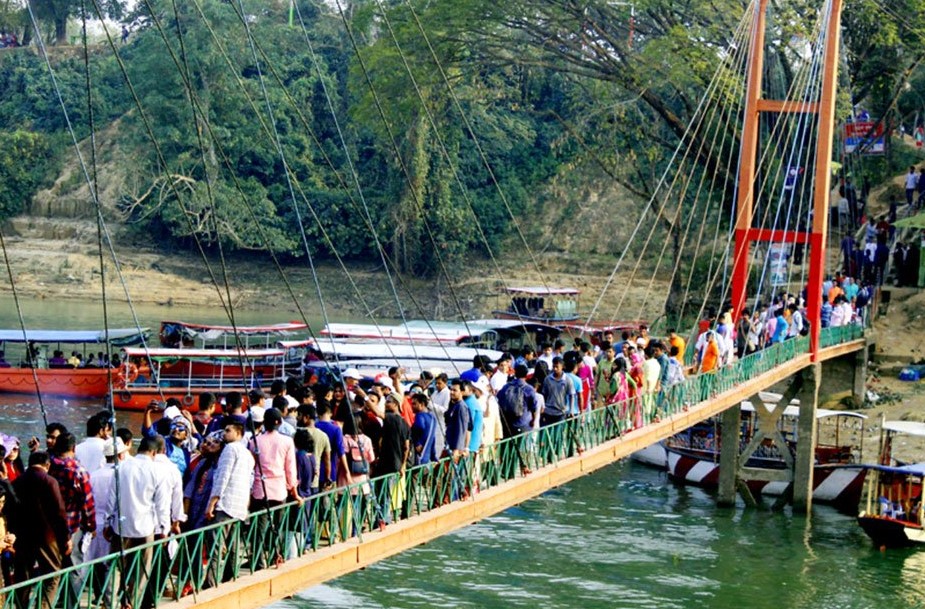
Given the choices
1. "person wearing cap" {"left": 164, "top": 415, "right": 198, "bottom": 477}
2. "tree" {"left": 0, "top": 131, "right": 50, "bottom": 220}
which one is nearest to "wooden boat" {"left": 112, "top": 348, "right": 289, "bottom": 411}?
"person wearing cap" {"left": 164, "top": 415, "right": 198, "bottom": 477}

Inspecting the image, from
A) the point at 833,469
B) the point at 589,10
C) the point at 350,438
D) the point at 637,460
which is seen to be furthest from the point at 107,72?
the point at 350,438

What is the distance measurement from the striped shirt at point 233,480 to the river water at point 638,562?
28.0ft

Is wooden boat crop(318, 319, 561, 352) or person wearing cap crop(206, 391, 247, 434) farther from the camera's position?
wooden boat crop(318, 319, 561, 352)

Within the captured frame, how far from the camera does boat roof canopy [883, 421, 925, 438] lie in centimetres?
2689

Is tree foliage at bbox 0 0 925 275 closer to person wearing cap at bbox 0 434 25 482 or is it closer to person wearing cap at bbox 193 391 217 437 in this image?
person wearing cap at bbox 193 391 217 437

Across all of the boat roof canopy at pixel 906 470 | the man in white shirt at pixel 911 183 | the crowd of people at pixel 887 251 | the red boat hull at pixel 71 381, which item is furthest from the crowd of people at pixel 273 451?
the man in white shirt at pixel 911 183

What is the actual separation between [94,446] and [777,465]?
20210mm

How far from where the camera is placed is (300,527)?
41.4ft

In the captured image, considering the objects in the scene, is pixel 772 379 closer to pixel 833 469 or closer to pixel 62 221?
pixel 833 469

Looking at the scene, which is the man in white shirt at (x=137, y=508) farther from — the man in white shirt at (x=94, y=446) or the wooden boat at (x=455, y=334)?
the wooden boat at (x=455, y=334)

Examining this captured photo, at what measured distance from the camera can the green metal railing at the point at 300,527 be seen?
401 inches

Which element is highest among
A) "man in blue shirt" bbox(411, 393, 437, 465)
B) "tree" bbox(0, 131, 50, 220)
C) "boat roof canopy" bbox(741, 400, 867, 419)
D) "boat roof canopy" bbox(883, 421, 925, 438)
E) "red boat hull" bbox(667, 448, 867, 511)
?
"tree" bbox(0, 131, 50, 220)

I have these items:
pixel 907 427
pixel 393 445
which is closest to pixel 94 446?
pixel 393 445

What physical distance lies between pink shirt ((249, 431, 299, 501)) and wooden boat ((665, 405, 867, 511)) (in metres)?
17.7
